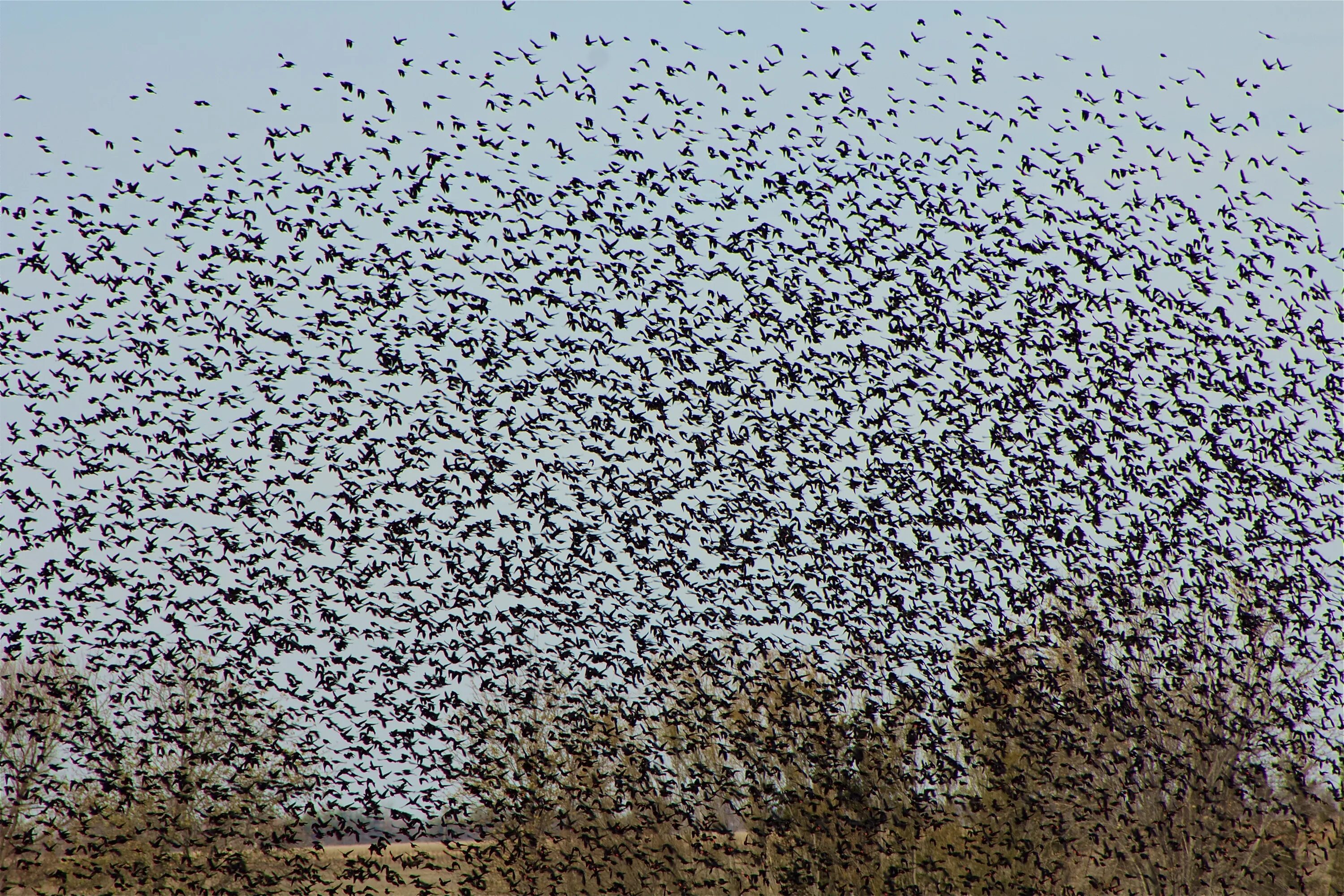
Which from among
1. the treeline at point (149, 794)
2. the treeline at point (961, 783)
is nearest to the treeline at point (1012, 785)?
the treeline at point (961, 783)

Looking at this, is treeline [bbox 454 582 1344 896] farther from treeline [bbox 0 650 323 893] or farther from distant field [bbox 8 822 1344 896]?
treeline [bbox 0 650 323 893]

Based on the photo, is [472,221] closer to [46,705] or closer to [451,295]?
[451,295]

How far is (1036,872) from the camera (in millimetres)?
28672

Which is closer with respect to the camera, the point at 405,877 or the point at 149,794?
the point at 149,794

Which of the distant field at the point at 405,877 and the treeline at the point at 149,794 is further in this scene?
the treeline at the point at 149,794

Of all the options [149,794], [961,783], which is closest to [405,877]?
[149,794]

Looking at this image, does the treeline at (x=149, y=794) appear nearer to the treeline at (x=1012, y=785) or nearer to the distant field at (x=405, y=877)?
the distant field at (x=405, y=877)

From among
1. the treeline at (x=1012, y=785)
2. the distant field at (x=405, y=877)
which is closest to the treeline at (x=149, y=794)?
the distant field at (x=405, y=877)

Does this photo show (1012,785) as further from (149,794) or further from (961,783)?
(149,794)

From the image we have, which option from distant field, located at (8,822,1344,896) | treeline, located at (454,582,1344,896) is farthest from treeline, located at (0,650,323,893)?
treeline, located at (454,582,1344,896)

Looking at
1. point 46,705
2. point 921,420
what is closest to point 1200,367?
point 921,420

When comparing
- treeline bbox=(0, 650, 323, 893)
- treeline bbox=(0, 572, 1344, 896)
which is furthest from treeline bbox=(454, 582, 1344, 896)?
treeline bbox=(0, 650, 323, 893)

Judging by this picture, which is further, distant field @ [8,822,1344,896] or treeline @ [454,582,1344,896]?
treeline @ [454,582,1344,896]

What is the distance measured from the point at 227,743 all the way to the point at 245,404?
19.2 m
